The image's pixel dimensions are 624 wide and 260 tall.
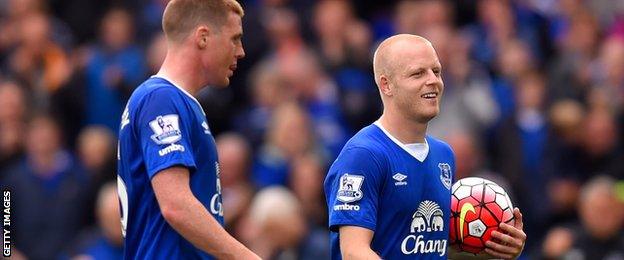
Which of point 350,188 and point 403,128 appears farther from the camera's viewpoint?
point 403,128

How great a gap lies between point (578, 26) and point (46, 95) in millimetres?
5954

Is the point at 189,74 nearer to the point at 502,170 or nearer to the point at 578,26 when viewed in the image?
the point at 502,170

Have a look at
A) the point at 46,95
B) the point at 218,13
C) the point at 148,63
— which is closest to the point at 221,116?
the point at 148,63

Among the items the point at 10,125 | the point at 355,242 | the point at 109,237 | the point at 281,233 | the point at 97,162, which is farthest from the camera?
the point at 10,125

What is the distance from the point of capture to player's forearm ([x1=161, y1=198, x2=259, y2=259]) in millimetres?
7410

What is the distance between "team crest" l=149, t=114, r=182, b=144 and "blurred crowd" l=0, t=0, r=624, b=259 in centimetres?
512

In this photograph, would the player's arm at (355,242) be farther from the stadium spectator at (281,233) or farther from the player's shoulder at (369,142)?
the stadium spectator at (281,233)

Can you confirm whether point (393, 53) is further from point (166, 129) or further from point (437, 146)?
point (166, 129)

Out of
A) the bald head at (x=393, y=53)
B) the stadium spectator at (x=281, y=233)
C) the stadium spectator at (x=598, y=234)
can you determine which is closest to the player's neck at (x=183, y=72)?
the bald head at (x=393, y=53)

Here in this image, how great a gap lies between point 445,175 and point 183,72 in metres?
1.58

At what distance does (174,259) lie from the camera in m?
7.68

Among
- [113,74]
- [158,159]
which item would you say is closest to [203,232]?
[158,159]

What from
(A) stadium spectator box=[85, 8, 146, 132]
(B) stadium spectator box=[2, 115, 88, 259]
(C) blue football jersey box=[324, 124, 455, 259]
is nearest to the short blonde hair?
(C) blue football jersey box=[324, 124, 455, 259]

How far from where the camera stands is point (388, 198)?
26.3ft
